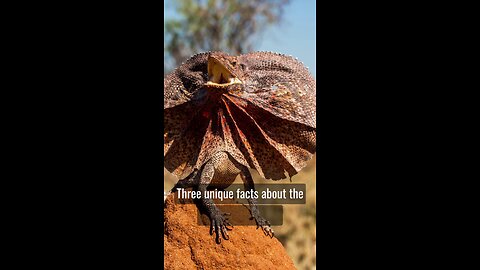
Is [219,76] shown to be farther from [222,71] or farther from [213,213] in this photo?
[213,213]

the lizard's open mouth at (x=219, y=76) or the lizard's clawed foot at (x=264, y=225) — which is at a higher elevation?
the lizard's open mouth at (x=219, y=76)

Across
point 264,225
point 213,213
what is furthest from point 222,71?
point 264,225

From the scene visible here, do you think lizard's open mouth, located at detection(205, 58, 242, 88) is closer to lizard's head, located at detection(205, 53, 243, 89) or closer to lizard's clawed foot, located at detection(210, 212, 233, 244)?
lizard's head, located at detection(205, 53, 243, 89)

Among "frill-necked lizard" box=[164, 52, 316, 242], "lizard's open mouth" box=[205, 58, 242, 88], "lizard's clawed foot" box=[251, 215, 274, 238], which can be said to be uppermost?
"lizard's open mouth" box=[205, 58, 242, 88]

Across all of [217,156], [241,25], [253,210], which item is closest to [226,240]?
[253,210]

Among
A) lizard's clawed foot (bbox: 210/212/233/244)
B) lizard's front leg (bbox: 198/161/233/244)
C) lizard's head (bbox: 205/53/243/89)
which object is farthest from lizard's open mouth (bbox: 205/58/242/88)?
lizard's clawed foot (bbox: 210/212/233/244)

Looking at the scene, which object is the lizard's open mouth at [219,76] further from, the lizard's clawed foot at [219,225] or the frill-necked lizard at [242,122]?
the lizard's clawed foot at [219,225]

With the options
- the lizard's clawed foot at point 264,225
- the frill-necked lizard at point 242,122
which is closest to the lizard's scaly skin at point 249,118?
the frill-necked lizard at point 242,122
